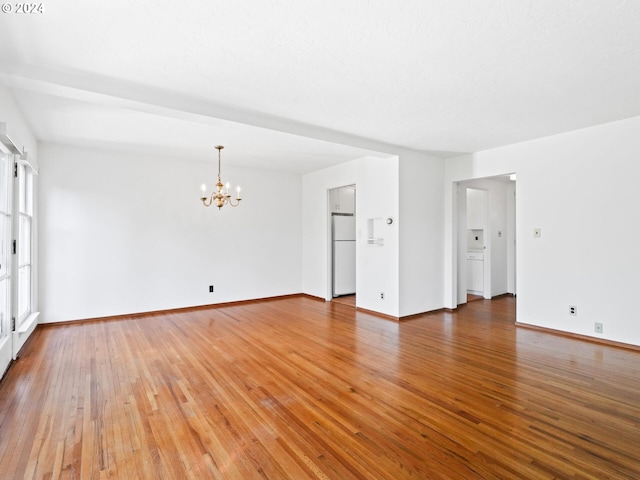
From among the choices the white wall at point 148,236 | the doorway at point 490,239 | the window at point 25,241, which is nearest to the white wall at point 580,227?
the doorway at point 490,239

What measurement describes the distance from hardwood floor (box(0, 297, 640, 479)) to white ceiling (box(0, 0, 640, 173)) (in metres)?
2.37

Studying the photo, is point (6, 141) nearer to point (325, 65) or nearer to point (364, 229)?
point (325, 65)

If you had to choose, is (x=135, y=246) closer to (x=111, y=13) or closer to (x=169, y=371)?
(x=169, y=371)

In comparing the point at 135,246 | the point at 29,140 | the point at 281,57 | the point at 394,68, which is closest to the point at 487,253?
the point at 394,68

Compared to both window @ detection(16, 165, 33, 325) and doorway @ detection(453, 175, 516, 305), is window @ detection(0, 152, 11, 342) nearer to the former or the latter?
window @ detection(16, 165, 33, 325)

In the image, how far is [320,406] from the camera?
247 cm

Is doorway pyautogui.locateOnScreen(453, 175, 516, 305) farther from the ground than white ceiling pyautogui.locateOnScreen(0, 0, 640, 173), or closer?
closer

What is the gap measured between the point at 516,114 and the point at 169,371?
4223 mm

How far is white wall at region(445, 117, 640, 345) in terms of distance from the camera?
3705 millimetres

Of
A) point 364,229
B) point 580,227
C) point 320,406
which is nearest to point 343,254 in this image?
point 364,229

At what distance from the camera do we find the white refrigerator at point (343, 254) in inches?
265

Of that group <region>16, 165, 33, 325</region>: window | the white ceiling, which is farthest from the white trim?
<region>16, 165, 33, 325</region>: window

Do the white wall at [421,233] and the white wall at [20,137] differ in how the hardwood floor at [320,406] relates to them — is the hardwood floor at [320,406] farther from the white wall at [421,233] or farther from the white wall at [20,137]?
the white wall at [421,233]

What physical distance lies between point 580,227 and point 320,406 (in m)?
3.70
